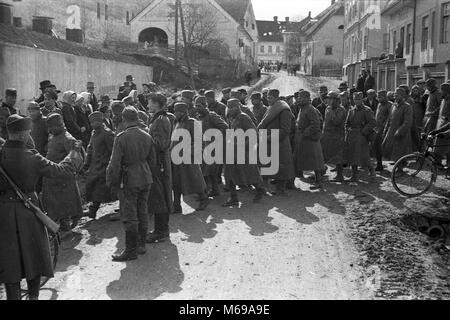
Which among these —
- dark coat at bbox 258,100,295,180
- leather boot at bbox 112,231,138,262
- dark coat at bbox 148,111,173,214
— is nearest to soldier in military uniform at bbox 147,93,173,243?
dark coat at bbox 148,111,173,214

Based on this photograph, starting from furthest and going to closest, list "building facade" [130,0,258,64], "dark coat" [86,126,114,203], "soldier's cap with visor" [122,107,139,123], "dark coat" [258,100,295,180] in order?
"building facade" [130,0,258,64] → "dark coat" [258,100,295,180] → "dark coat" [86,126,114,203] → "soldier's cap with visor" [122,107,139,123]

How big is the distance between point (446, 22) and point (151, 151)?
73.6ft

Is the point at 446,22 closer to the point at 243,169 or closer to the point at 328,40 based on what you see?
the point at 243,169

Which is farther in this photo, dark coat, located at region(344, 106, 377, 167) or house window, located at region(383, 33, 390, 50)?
house window, located at region(383, 33, 390, 50)

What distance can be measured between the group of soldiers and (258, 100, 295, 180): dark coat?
0.07 feet

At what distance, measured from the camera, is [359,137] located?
11391 mm

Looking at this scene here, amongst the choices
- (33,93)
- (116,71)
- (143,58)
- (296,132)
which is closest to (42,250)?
(296,132)

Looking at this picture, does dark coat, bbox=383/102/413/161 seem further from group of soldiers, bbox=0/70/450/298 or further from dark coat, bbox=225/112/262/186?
dark coat, bbox=225/112/262/186

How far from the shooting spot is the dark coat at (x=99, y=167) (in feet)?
27.7

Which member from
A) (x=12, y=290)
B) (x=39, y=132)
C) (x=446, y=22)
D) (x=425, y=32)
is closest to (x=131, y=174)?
(x=12, y=290)

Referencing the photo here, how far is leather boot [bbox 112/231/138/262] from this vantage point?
6.48 m

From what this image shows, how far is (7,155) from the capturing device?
4777 millimetres
